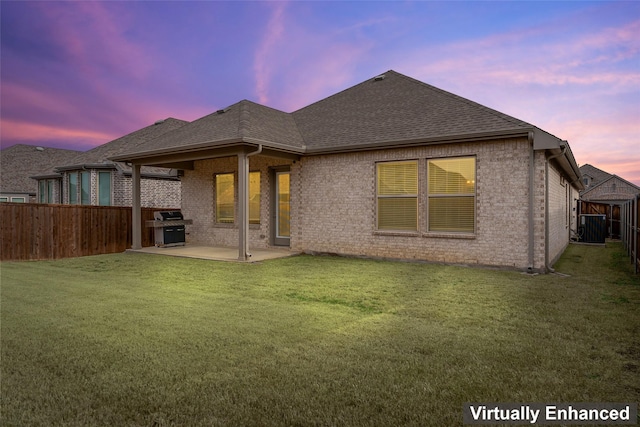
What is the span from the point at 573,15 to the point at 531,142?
16.0ft

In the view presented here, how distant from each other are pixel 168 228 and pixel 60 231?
3331mm

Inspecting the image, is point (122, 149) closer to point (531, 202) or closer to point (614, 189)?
point (531, 202)

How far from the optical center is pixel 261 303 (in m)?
5.82

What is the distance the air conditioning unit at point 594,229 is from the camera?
1744 centimetres

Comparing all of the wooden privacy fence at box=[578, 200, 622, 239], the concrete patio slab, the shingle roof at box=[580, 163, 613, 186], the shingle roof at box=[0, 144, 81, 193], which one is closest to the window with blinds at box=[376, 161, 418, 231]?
the concrete patio slab

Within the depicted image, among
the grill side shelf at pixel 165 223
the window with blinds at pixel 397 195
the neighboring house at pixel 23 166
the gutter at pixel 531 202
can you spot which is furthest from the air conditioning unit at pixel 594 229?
the neighboring house at pixel 23 166

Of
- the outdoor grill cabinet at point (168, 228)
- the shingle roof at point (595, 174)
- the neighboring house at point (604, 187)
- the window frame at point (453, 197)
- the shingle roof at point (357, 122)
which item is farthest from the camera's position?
the shingle roof at point (595, 174)

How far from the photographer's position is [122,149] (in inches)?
802

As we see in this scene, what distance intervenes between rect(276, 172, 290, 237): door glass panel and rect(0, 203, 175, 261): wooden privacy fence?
5.85 meters

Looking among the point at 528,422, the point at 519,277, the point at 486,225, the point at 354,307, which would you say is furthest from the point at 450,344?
the point at 486,225

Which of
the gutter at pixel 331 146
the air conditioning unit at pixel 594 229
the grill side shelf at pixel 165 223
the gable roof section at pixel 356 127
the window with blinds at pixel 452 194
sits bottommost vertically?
the air conditioning unit at pixel 594 229

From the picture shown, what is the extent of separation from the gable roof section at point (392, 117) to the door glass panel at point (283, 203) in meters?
1.69

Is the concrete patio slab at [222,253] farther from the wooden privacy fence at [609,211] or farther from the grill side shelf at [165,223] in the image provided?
the wooden privacy fence at [609,211]

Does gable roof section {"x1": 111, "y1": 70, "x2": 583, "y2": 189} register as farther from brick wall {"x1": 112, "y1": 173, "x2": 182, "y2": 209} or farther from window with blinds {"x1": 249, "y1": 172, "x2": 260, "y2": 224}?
brick wall {"x1": 112, "y1": 173, "x2": 182, "y2": 209}
